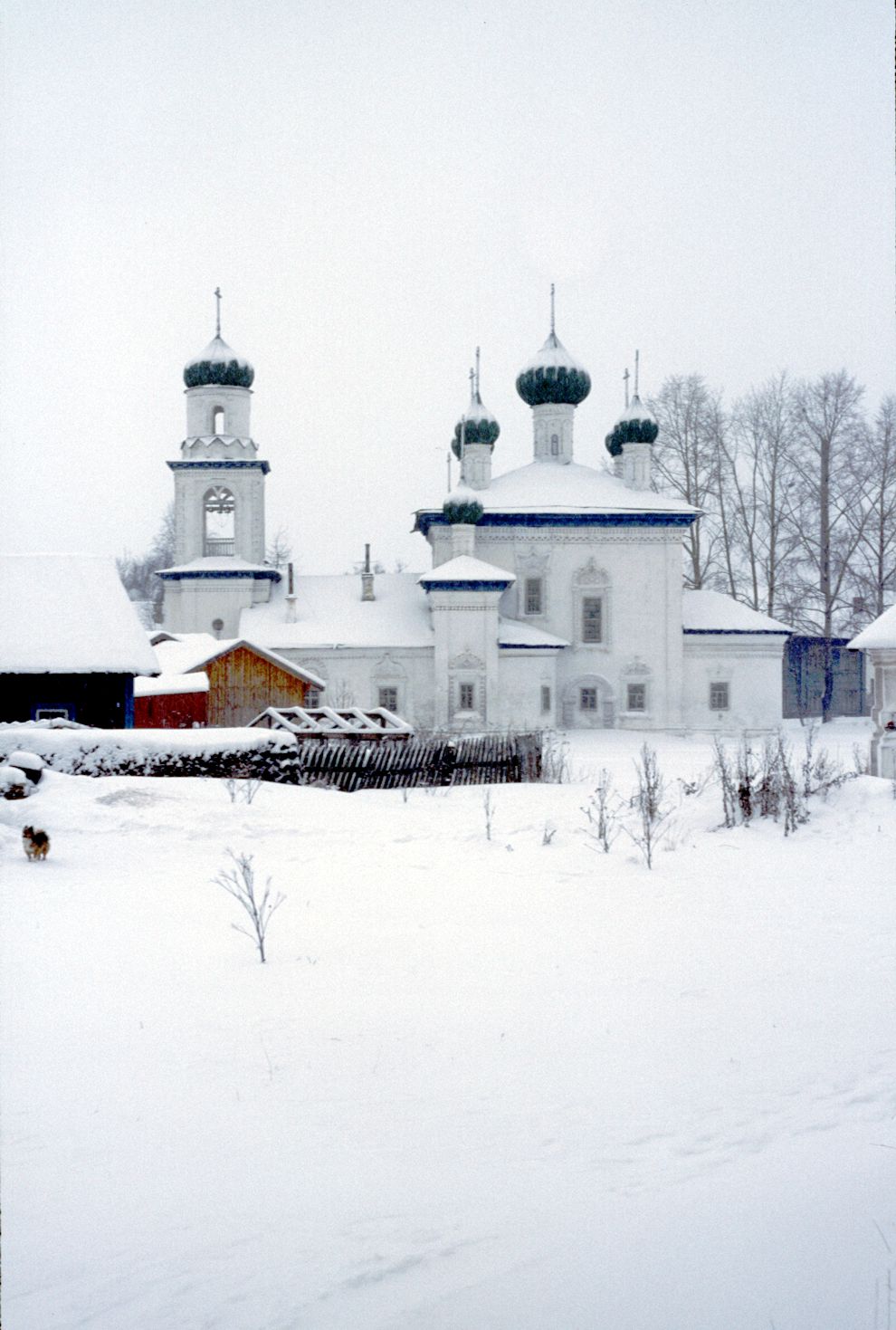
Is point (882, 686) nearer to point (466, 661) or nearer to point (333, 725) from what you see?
point (333, 725)

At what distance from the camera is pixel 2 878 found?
22.1 ft

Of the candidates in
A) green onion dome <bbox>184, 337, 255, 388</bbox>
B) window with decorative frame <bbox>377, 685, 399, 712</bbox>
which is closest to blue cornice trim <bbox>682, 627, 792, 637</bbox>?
window with decorative frame <bbox>377, 685, 399, 712</bbox>

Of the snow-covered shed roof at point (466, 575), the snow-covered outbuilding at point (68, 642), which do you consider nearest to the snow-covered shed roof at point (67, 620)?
the snow-covered outbuilding at point (68, 642)

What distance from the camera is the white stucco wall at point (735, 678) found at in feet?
94.7

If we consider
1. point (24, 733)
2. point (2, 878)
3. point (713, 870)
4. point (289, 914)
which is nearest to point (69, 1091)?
point (289, 914)

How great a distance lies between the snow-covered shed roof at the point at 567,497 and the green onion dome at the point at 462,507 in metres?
0.64

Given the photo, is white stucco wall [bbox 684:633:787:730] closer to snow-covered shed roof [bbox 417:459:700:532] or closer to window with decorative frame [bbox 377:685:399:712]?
snow-covered shed roof [bbox 417:459:700:532]

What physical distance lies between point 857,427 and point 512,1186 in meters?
29.7

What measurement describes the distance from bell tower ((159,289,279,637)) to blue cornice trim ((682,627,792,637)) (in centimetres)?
1219

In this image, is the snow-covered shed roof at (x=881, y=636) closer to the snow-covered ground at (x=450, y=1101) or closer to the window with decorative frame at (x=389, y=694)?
the snow-covered ground at (x=450, y=1101)

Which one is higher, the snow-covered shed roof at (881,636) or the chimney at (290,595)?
the chimney at (290,595)

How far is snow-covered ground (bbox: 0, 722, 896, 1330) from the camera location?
8.93 ft

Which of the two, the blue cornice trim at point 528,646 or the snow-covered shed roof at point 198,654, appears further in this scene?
the blue cornice trim at point 528,646

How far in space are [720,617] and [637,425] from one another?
6.16m
